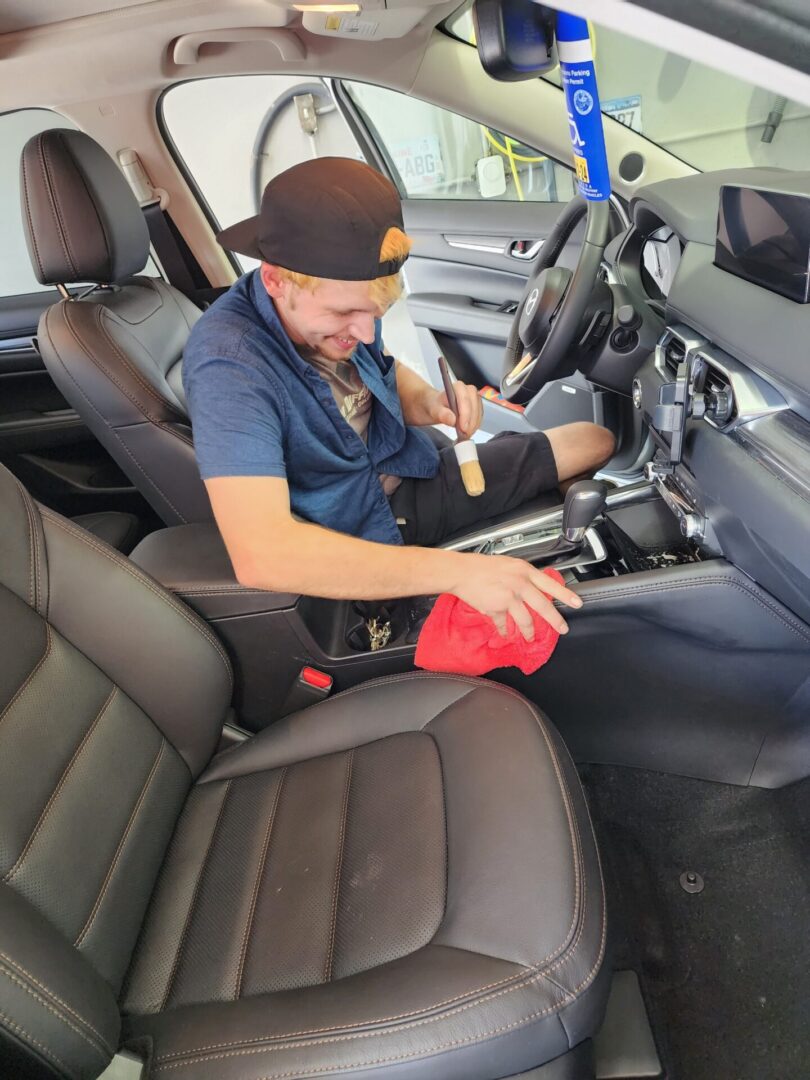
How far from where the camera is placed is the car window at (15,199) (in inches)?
85.7

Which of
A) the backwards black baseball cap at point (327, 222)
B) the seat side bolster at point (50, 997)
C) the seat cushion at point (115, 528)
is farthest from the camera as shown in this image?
the seat cushion at point (115, 528)

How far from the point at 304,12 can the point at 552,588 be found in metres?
1.57

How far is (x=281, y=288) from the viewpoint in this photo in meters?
1.10

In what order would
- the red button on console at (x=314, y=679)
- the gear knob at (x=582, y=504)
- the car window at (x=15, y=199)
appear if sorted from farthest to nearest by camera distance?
the car window at (x=15, y=199)
the red button on console at (x=314, y=679)
the gear knob at (x=582, y=504)

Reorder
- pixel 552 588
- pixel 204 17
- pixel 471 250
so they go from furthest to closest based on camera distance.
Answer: pixel 471 250, pixel 204 17, pixel 552 588

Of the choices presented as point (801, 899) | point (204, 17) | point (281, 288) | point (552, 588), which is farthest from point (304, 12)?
point (801, 899)

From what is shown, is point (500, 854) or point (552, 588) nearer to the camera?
point (500, 854)

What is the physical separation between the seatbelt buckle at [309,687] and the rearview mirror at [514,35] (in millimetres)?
918

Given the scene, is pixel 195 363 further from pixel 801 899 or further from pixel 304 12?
pixel 801 899

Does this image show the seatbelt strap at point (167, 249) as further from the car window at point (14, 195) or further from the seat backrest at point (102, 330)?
the seat backrest at point (102, 330)

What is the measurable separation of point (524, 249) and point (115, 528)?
1364 mm

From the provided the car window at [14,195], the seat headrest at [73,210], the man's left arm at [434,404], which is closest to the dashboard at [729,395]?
the man's left arm at [434,404]

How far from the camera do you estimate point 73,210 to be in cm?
136

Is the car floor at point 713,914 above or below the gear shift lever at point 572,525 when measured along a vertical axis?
below
